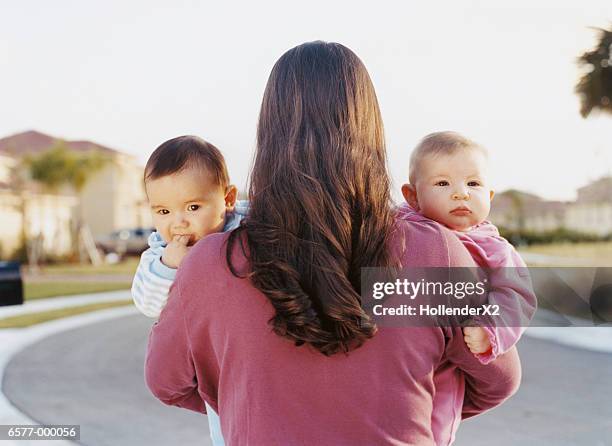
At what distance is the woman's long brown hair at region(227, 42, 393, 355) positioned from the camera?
1045 mm

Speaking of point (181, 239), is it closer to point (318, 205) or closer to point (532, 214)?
point (318, 205)

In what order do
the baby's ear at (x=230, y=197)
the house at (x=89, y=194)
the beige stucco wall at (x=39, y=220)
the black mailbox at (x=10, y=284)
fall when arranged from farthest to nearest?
the house at (x=89, y=194), the beige stucco wall at (x=39, y=220), the black mailbox at (x=10, y=284), the baby's ear at (x=230, y=197)

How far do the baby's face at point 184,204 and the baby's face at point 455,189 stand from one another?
0.41 meters

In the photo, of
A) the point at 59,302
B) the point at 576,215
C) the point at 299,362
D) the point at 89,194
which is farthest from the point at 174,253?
the point at 89,194

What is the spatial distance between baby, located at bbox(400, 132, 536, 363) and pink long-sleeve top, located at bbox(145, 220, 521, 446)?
0.11m

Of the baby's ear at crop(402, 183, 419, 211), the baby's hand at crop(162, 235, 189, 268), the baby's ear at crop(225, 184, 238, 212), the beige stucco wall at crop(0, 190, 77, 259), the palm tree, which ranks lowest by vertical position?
the beige stucco wall at crop(0, 190, 77, 259)

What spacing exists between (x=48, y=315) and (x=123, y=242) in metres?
15.5

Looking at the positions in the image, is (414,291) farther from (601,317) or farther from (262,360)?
(601,317)

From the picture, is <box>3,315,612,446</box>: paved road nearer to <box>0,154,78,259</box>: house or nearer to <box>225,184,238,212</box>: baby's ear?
<box>225,184,238,212</box>: baby's ear

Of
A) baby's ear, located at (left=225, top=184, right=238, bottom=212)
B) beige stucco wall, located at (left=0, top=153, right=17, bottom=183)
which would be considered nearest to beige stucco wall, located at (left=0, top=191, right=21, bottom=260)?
beige stucco wall, located at (left=0, top=153, right=17, bottom=183)

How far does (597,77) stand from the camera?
9828 mm

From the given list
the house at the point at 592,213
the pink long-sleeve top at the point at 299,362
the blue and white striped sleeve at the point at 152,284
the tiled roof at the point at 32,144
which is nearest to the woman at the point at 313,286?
the pink long-sleeve top at the point at 299,362

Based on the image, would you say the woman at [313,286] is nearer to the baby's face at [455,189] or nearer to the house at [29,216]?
the baby's face at [455,189]

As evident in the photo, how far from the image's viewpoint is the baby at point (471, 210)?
3.91 ft
